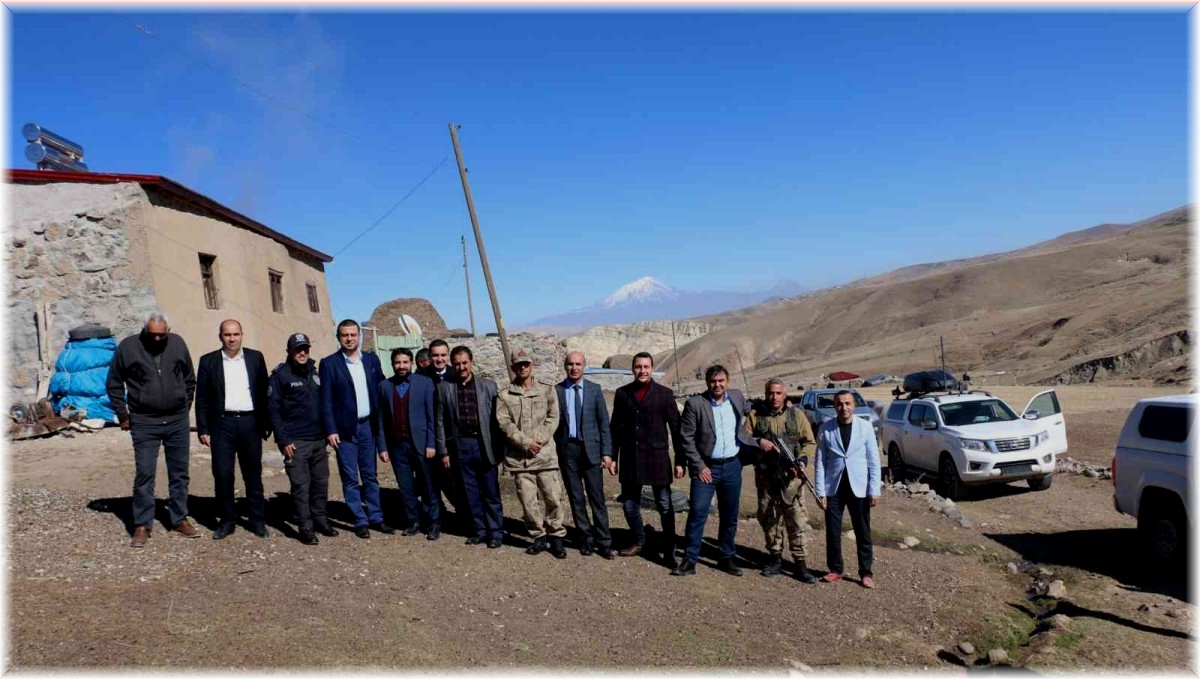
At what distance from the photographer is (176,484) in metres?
6.89

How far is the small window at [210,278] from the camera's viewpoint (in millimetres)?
14969

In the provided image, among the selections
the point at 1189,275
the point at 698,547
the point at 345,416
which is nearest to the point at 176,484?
the point at 345,416

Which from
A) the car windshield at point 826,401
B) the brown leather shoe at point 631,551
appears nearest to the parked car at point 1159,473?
the brown leather shoe at point 631,551

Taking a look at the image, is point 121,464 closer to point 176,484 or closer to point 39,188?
point 176,484

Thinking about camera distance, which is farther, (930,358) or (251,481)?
(930,358)

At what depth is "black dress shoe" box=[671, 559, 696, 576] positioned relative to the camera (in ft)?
23.5

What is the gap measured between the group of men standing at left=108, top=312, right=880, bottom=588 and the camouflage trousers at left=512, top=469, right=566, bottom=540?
A: 1cm

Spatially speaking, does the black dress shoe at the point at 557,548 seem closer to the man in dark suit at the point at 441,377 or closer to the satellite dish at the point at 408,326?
the man in dark suit at the point at 441,377

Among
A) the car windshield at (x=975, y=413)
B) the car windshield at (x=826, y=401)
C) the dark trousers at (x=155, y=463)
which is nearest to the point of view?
the dark trousers at (x=155, y=463)

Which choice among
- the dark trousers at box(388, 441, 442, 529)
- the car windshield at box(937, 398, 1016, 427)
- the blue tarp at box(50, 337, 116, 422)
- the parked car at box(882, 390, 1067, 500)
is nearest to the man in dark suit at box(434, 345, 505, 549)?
the dark trousers at box(388, 441, 442, 529)

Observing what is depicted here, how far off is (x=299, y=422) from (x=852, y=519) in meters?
4.89

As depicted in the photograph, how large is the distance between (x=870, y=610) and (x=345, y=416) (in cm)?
473

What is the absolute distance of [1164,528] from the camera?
820 cm

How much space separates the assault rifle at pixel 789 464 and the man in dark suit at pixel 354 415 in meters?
3.59
